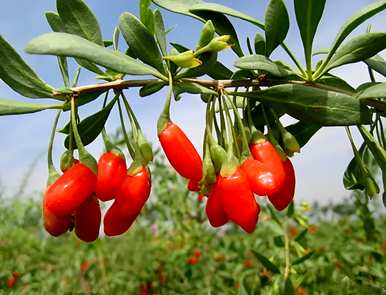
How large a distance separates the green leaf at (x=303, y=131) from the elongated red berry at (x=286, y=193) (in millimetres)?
348

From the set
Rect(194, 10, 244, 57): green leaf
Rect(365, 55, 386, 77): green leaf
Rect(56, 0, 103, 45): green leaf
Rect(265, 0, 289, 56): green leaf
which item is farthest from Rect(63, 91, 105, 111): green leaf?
Rect(365, 55, 386, 77): green leaf

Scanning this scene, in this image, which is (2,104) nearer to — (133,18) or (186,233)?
(133,18)

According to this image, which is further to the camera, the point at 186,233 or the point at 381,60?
the point at 186,233

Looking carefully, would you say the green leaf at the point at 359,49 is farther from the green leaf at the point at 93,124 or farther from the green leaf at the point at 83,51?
the green leaf at the point at 93,124

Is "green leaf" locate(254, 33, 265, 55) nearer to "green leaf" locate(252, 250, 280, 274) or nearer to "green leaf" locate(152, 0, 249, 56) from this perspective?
"green leaf" locate(152, 0, 249, 56)

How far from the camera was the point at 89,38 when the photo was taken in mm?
1440

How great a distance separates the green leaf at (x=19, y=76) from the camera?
1.40 meters

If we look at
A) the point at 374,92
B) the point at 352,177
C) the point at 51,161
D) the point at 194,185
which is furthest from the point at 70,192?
the point at 352,177

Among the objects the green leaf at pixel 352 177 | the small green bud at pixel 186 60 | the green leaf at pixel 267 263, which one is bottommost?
the green leaf at pixel 267 263

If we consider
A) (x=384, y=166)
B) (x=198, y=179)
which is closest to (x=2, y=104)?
(x=198, y=179)

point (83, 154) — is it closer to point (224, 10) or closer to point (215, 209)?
point (215, 209)

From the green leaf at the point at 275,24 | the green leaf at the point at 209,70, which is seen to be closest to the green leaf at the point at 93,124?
the green leaf at the point at 209,70

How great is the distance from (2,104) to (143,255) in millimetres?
3877

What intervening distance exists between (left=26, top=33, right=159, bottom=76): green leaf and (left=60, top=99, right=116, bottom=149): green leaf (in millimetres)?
202
